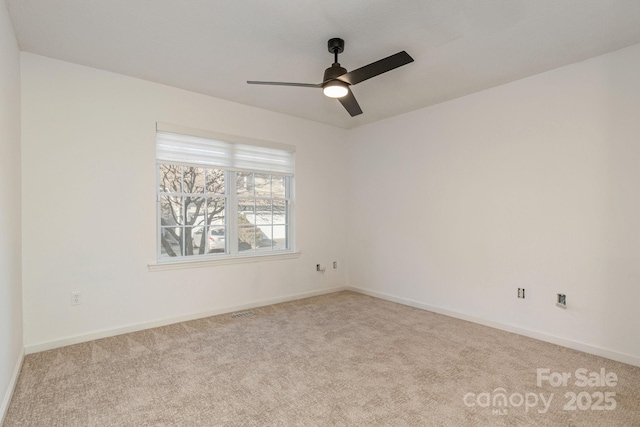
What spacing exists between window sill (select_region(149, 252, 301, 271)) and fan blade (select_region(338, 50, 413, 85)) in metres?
2.63

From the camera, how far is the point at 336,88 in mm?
2678

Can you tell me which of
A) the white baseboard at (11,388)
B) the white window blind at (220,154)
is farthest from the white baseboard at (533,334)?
the white baseboard at (11,388)

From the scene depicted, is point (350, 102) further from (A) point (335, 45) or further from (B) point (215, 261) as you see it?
(B) point (215, 261)

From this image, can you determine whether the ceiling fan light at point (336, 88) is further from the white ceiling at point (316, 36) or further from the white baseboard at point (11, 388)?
the white baseboard at point (11, 388)

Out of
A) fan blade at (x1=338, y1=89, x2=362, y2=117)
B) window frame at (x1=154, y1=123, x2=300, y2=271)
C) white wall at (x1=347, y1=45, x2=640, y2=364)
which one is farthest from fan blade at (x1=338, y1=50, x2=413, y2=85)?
window frame at (x1=154, y1=123, x2=300, y2=271)

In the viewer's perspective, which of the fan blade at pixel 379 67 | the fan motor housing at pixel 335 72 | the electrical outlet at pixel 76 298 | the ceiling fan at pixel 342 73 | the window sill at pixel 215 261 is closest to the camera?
the fan blade at pixel 379 67

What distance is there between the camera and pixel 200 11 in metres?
2.35

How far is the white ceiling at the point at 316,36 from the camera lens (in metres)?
2.30

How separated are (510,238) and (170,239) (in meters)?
3.81

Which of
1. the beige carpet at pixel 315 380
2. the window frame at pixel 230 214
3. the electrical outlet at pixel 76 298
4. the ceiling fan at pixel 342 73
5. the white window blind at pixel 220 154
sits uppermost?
the ceiling fan at pixel 342 73

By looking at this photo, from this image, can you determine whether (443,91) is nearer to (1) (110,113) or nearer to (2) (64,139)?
(1) (110,113)

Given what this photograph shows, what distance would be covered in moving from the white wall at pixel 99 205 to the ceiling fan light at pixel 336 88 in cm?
190

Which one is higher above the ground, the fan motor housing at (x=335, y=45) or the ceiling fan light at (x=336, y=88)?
the fan motor housing at (x=335, y=45)

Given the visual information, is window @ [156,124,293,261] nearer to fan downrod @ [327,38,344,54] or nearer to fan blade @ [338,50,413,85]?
fan downrod @ [327,38,344,54]
